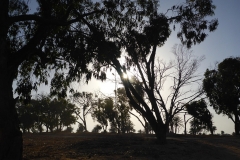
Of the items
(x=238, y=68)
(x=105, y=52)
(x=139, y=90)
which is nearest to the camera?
(x=105, y=52)

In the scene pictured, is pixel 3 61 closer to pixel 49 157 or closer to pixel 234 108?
pixel 49 157

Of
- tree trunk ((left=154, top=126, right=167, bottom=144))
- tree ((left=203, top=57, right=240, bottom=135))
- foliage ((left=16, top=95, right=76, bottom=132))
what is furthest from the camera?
foliage ((left=16, top=95, right=76, bottom=132))

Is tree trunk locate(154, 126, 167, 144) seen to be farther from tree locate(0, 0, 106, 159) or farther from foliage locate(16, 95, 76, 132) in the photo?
foliage locate(16, 95, 76, 132)

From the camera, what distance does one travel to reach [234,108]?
37.5 metres

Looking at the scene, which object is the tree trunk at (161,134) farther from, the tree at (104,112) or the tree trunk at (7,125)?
the tree at (104,112)

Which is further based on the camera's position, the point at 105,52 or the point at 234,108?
the point at 234,108

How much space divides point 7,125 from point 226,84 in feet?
106

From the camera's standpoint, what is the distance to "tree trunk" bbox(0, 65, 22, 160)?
8.19m

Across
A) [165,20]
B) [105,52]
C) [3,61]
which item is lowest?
[3,61]

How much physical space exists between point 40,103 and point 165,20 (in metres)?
46.7

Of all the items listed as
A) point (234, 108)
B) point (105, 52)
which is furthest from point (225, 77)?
point (105, 52)

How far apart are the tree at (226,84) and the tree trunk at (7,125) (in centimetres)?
3054

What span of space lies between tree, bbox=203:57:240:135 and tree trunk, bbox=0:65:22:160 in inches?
1202

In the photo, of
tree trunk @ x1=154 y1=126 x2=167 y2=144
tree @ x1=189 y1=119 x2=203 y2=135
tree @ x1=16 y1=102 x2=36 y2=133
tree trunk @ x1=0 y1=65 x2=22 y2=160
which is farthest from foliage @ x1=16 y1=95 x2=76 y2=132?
tree trunk @ x1=0 y1=65 x2=22 y2=160
